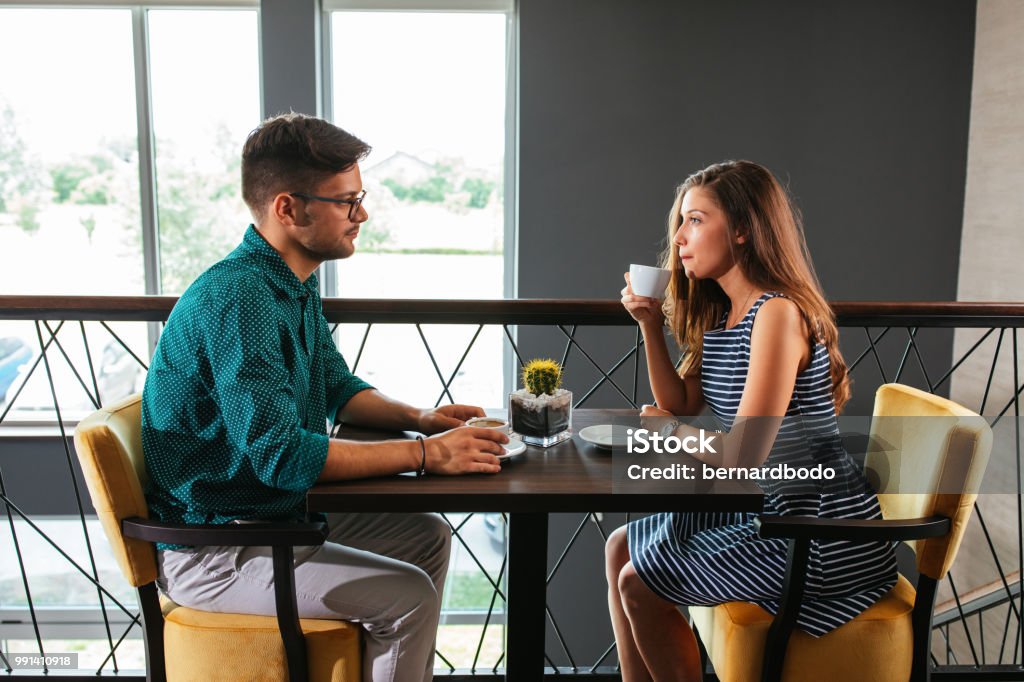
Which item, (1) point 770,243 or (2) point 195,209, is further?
(2) point 195,209

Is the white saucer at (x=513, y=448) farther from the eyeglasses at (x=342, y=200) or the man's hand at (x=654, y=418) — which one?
the eyeglasses at (x=342, y=200)

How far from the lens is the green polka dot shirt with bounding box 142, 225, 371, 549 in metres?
1.35

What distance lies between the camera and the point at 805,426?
1.58 metres

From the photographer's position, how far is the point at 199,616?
1.47m

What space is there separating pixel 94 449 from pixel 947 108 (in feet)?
16.6

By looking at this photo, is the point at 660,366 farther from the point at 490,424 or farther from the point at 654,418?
the point at 490,424

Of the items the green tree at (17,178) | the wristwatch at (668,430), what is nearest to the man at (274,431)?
the wristwatch at (668,430)

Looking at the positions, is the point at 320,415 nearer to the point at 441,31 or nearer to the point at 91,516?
the point at 441,31

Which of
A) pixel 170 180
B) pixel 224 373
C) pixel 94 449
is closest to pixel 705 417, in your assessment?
pixel 224 373

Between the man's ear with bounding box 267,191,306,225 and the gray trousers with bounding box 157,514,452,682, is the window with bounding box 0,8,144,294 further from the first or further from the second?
the gray trousers with bounding box 157,514,452,682

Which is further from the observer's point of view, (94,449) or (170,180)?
(170,180)

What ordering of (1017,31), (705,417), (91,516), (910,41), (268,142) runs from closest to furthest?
(268,142)
(705,417)
(1017,31)
(910,41)
(91,516)

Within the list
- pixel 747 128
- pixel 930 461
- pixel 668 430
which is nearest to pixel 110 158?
pixel 747 128

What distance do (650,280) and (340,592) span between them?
893 millimetres
